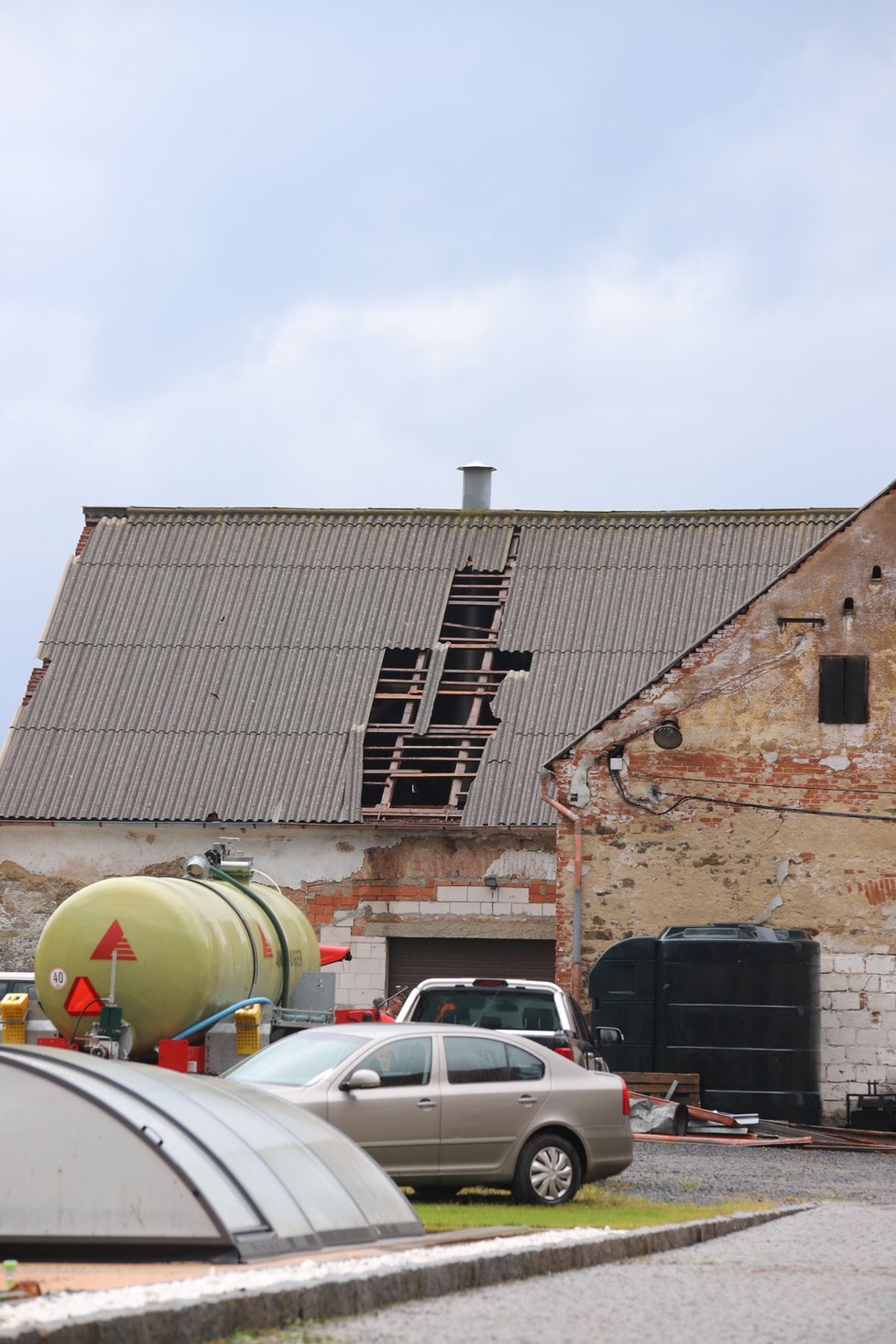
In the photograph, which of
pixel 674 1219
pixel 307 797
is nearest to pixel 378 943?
pixel 307 797

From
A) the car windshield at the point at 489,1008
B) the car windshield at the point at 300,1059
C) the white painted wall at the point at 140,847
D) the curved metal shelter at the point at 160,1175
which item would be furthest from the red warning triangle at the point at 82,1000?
the white painted wall at the point at 140,847

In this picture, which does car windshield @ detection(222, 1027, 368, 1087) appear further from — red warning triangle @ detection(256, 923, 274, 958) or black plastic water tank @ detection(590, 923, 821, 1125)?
black plastic water tank @ detection(590, 923, 821, 1125)

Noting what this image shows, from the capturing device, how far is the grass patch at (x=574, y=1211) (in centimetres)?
1337

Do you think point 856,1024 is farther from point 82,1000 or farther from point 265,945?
point 82,1000

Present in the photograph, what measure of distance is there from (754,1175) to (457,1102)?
4.59 metres

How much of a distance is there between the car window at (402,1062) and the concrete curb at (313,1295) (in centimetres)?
351

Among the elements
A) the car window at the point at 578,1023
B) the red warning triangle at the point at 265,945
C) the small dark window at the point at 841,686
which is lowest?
the car window at the point at 578,1023

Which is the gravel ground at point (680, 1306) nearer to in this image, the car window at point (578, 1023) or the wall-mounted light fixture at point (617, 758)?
the car window at point (578, 1023)

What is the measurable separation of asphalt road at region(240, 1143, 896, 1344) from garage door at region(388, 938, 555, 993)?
1442 cm

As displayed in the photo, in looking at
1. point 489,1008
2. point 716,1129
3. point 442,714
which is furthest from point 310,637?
point 489,1008

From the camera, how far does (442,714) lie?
32500 mm

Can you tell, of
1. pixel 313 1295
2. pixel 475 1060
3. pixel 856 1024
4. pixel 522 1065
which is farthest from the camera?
pixel 856 1024

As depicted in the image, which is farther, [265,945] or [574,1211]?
[265,945]

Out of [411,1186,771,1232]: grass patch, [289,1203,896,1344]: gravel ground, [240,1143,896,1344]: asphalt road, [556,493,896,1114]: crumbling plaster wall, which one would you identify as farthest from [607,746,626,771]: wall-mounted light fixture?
[289,1203,896,1344]: gravel ground
